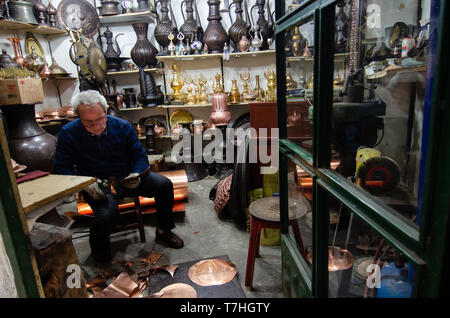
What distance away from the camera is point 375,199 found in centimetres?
78

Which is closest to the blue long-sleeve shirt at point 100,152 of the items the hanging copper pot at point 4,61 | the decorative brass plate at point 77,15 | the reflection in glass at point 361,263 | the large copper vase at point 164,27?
the hanging copper pot at point 4,61

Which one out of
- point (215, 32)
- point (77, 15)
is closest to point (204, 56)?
point (215, 32)

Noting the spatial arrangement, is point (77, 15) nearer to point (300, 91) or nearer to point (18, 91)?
point (18, 91)

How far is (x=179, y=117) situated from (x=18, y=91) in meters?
2.34

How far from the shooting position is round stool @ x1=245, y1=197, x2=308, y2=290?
1695 mm

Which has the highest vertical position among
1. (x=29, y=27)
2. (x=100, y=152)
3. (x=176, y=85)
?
(x=29, y=27)

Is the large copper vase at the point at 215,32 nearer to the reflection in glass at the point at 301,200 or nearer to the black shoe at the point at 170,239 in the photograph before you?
the black shoe at the point at 170,239

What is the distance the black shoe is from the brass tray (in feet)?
8.39

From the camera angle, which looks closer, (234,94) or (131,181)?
(131,181)

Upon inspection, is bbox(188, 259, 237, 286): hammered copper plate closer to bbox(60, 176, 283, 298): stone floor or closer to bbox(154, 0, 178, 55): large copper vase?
bbox(60, 176, 283, 298): stone floor

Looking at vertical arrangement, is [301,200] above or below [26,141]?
below

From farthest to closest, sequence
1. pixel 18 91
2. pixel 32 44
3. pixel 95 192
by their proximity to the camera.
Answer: pixel 32 44
pixel 18 91
pixel 95 192

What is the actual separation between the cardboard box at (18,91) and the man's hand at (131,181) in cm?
147
